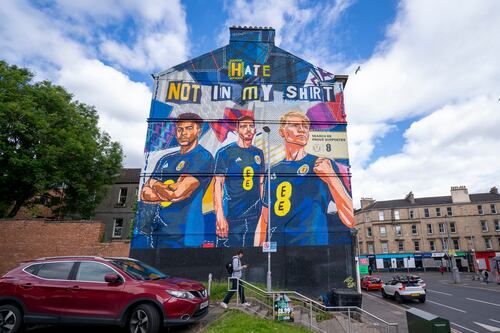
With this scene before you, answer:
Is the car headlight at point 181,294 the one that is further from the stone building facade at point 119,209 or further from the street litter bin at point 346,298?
the stone building facade at point 119,209

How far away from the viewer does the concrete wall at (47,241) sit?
585 inches

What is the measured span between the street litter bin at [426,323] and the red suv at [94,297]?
4602mm

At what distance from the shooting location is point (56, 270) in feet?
22.9

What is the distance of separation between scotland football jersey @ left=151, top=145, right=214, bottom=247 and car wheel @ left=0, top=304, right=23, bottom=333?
912 centimetres

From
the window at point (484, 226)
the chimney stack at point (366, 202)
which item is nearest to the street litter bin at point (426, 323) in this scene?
the window at point (484, 226)

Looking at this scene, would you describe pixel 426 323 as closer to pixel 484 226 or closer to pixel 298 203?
pixel 298 203

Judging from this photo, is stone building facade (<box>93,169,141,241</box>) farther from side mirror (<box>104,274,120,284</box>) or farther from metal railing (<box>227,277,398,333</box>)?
side mirror (<box>104,274,120,284</box>)

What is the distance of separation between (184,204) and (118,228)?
1490 centimetres

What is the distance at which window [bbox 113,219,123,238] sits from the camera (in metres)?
27.5

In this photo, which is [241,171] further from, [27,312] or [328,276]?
[27,312]

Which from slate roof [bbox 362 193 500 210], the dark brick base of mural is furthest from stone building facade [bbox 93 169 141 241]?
slate roof [bbox 362 193 500 210]

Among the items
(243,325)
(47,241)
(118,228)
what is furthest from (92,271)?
(118,228)

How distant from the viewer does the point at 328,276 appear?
1551 cm

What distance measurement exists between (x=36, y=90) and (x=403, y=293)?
92.8 ft
